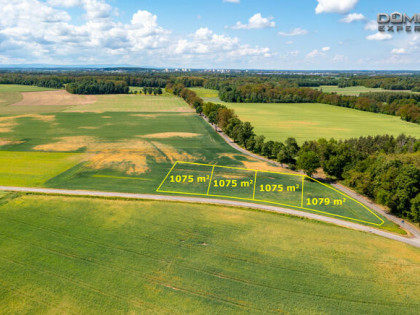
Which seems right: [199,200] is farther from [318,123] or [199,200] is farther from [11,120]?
[11,120]

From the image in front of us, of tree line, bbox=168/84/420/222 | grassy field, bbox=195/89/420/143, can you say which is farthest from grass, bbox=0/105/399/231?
grassy field, bbox=195/89/420/143

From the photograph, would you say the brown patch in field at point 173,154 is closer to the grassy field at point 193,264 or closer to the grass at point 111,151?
the grass at point 111,151

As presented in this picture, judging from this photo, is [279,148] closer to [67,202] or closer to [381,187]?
[381,187]

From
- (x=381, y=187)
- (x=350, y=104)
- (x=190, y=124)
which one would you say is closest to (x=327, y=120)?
(x=350, y=104)

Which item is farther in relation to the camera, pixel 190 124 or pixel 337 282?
pixel 190 124

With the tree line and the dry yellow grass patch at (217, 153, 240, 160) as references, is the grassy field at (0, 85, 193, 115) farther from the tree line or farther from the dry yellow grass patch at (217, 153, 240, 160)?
the dry yellow grass patch at (217, 153, 240, 160)

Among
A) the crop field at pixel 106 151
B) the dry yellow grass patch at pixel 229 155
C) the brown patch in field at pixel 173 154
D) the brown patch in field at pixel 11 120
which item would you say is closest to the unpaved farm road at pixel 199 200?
the crop field at pixel 106 151
